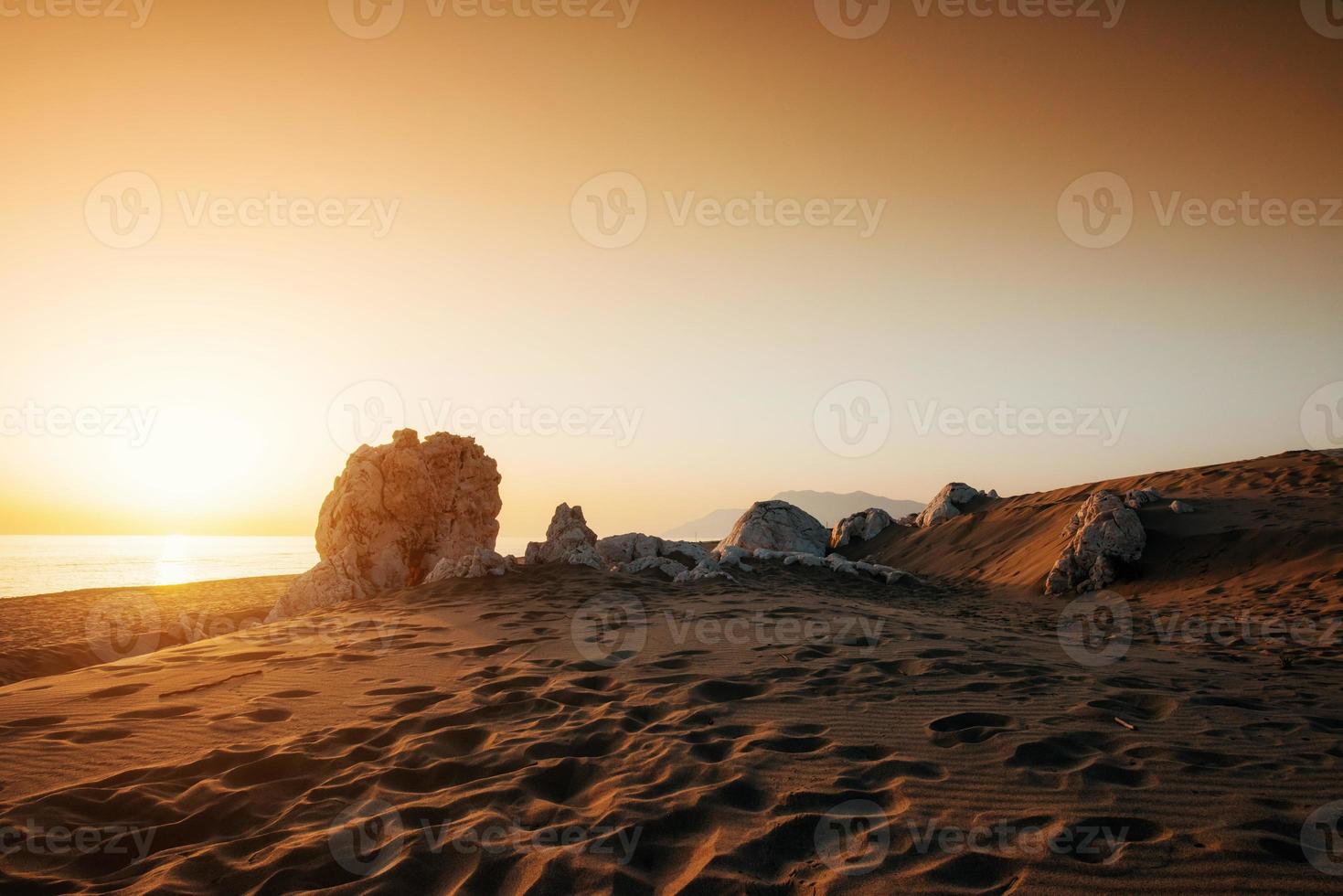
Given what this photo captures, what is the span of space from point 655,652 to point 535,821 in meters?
3.32

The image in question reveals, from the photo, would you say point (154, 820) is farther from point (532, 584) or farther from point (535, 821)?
point (532, 584)

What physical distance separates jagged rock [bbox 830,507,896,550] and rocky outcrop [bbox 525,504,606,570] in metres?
10.2

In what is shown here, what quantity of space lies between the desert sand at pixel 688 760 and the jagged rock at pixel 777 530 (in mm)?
11170

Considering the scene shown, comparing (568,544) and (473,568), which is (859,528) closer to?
(568,544)

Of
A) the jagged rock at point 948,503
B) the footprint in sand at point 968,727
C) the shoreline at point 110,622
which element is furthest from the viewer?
the jagged rock at point 948,503

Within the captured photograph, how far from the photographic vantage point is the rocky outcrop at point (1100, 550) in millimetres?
11422

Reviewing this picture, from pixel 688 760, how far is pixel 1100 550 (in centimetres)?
1113

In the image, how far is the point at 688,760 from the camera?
11.9 feet

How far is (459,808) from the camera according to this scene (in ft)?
10.3

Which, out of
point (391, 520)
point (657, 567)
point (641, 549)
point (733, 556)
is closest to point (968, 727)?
point (657, 567)

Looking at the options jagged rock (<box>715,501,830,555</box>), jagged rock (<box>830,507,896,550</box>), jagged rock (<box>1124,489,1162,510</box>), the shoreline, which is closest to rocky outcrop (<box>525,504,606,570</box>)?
the shoreline

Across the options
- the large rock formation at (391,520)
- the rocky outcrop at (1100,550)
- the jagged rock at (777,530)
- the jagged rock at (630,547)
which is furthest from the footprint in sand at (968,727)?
the jagged rock at (777,530)

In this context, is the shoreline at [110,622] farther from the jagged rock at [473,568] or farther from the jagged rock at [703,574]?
the jagged rock at [703,574]

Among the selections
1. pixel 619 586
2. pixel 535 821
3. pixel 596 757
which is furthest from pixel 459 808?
pixel 619 586
